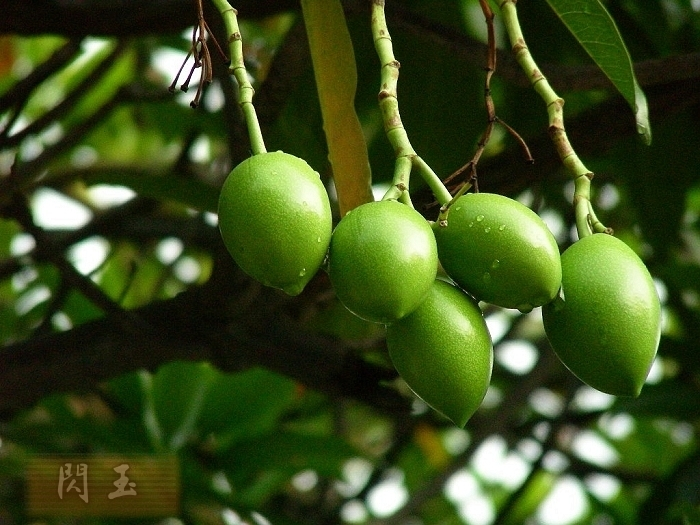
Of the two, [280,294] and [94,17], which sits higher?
[94,17]

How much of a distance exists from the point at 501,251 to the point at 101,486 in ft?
2.81

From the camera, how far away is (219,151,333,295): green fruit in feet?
2.08

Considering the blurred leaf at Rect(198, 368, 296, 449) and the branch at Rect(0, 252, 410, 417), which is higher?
the branch at Rect(0, 252, 410, 417)

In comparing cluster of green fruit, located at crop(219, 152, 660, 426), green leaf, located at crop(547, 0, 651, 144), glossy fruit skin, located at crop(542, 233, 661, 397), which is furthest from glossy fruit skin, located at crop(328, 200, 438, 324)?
green leaf, located at crop(547, 0, 651, 144)

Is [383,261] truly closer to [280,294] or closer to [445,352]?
[445,352]

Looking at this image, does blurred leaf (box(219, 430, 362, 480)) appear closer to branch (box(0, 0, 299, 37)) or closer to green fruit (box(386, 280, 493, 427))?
branch (box(0, 0, 299, 37))

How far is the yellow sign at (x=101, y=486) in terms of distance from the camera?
134cm

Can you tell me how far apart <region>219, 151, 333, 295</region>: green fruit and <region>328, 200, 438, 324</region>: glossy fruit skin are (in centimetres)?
2

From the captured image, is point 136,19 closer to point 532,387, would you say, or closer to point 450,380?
point 450,380

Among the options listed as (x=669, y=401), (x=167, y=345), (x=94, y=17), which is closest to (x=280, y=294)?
(x=167, y=345)

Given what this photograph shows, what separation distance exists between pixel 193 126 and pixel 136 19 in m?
0.61

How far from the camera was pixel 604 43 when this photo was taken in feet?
2.77

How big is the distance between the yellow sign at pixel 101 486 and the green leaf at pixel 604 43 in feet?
2.77

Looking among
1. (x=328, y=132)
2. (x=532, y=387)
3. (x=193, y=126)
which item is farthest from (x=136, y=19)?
(x=532, y=387)
